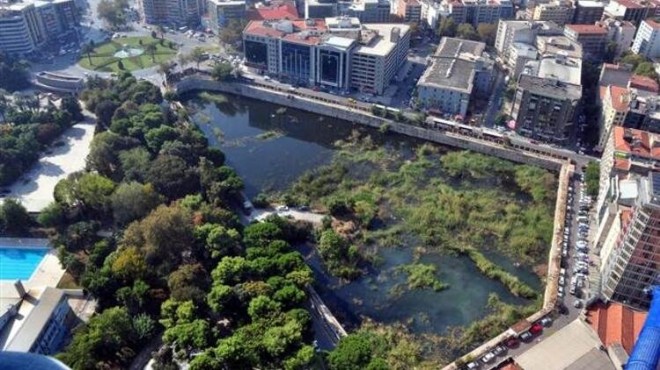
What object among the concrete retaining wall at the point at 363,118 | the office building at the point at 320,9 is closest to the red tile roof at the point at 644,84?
the concrete retaining wall at the point at 363,118

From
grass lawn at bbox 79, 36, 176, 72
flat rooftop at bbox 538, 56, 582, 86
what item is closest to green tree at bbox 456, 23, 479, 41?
flat rooftop at bbox 538, 56, 582, 86

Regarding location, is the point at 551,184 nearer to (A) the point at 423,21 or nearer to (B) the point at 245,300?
(B) the point at 245,300

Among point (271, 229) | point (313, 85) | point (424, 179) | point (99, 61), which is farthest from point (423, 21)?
point (271, 229)

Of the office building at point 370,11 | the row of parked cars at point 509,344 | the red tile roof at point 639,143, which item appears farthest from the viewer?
the office building at point 370,11

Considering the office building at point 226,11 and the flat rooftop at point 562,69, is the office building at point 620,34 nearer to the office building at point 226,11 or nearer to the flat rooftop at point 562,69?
the flat rooftop at point 562,69

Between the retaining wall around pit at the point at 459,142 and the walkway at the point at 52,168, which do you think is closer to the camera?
the retaining wall around pit at the point at 459,142

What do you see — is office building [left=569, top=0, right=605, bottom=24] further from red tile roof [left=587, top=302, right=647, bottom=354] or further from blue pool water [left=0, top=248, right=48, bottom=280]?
blue pool water [left=0, top=248, right=48, bottom=280]

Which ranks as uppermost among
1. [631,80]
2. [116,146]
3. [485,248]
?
[631,80]
